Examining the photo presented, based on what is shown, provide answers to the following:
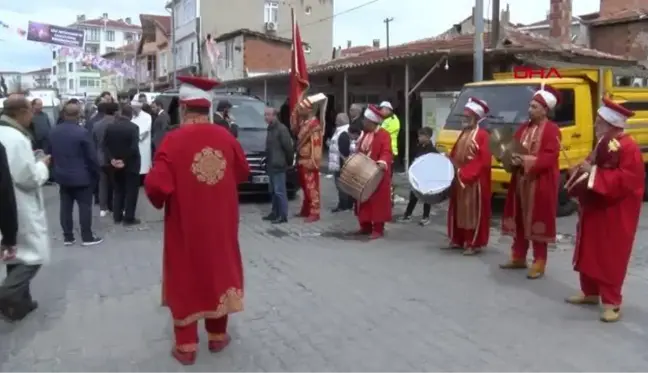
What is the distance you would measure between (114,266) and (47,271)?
0.69 m

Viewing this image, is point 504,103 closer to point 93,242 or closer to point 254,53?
point 93,242

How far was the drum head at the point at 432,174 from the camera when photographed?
875 centimetres

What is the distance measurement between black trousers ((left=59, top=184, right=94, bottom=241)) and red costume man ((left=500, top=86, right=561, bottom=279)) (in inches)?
201

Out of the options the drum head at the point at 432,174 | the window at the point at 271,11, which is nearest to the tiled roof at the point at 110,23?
the window at the point at 271,11

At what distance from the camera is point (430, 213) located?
12.0 m

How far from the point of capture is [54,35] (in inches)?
1390

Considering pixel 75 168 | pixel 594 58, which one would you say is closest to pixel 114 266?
pixel 75 168

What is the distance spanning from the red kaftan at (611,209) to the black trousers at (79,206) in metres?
5.89

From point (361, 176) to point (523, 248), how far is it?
242cm

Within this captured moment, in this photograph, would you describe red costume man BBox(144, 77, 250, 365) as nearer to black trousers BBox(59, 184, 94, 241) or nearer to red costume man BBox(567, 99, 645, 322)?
red costume man BBox(567, 99, 645, 322)

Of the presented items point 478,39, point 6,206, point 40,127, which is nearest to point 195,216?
point 6,206

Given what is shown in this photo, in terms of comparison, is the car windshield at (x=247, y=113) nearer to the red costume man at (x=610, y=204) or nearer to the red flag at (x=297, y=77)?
the red flag at (x=297, y=77)

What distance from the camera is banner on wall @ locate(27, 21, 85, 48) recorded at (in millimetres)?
33969

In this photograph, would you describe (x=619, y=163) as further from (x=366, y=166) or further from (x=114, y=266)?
(x=114, y=266)
